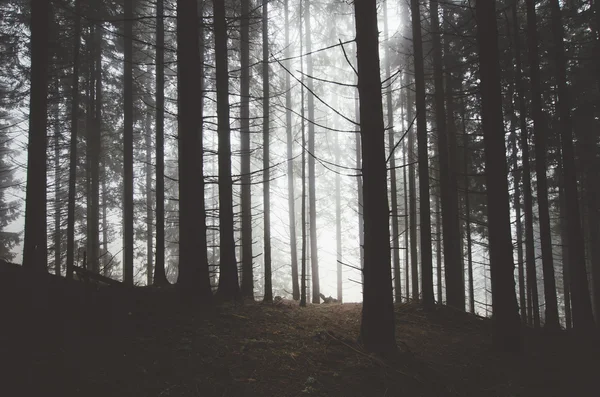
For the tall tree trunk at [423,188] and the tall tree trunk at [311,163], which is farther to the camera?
the tall tree trunk at [311,163]

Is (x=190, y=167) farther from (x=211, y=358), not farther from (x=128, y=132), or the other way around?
(x=128, y=132)

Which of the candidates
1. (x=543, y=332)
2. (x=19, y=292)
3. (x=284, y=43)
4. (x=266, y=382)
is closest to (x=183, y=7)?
(x=19, y=292)

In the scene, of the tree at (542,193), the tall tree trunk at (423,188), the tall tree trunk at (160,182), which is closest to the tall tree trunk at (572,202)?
the tree at (542,193)

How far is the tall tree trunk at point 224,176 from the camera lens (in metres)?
7.86

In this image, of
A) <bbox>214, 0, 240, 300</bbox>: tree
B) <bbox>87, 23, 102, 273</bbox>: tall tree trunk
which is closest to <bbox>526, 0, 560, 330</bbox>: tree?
<bbox>214, 0, 240, 300</bbox>: tree

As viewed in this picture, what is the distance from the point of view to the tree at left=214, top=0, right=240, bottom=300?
7863 millimetres

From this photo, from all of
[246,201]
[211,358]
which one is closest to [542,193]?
[211,358]

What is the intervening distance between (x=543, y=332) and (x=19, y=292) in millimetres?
11627

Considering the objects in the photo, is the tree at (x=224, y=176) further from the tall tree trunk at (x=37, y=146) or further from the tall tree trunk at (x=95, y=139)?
the tall tree trunk at (x=95, y=139)

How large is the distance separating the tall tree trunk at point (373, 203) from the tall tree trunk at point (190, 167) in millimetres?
3424

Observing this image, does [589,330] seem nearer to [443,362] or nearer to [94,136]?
[443,362]

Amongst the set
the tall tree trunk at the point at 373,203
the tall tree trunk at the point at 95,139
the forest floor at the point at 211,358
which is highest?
the tall tree trunk at the point at 95,139

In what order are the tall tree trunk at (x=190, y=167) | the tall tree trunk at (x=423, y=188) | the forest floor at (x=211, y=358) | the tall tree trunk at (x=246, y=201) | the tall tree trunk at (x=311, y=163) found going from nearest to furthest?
1. the forest floor at (x=211, y=358)
2. the tall tree trunk at (x=190, y=167)
3. the tall tree trunk at (x=423, y=188)
4. the tall tree trunk at (x=246, y=201)
5. the tall tree trunk at (x=311, y=163)

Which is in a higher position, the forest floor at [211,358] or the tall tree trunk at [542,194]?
the tall tree trunk at [542,194]
